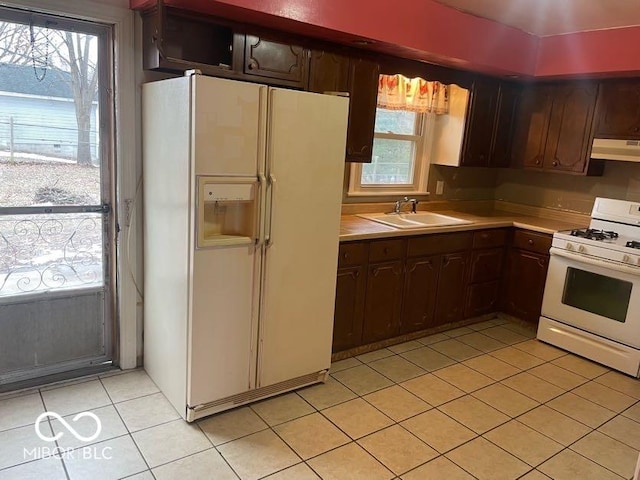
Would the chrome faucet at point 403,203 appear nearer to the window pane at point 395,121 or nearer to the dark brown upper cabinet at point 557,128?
the window pane at point 395,121

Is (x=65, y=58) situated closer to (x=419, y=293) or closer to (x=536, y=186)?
(x=419, y=293)

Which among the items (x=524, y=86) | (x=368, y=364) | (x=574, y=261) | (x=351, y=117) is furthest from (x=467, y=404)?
(x=524, y=86)

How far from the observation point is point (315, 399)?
287cm

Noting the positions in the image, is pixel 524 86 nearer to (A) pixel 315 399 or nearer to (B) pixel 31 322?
(A) pixel 315 399

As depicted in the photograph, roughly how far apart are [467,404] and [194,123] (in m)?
2.18

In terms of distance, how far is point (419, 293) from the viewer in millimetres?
3703

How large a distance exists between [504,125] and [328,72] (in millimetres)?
1958

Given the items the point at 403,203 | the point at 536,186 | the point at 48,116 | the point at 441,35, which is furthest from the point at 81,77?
the point at 536,186

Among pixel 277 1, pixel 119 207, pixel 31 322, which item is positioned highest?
pixel 277 1

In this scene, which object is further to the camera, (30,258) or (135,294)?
(135,294)

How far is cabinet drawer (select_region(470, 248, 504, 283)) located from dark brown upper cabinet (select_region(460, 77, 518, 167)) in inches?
29.8
